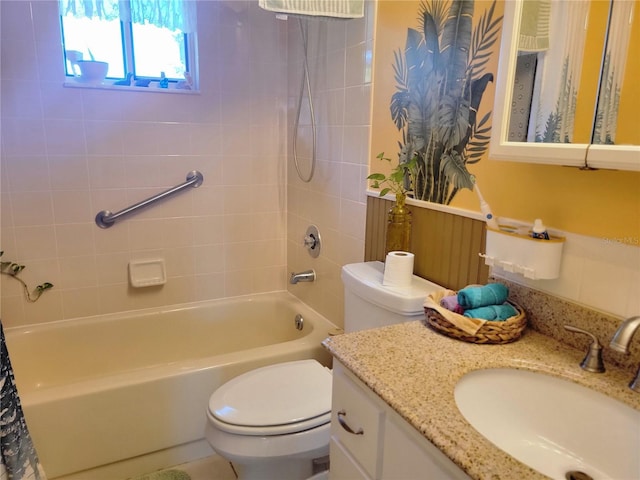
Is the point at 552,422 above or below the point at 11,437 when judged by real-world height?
above

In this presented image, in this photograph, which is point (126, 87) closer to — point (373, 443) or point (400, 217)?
point (400, 217)

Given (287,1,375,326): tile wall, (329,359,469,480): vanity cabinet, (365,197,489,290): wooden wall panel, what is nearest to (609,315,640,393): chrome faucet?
(329,359,469,480): vanity cabinet

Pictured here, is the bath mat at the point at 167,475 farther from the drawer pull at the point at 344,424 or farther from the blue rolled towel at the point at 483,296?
the blue rolled towel at the point at 483,296

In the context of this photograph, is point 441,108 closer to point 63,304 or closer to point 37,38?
point 37,38

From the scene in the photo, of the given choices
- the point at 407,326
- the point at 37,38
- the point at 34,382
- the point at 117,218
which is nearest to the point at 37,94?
the point at 37,38

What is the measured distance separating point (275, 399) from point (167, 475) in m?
0.71

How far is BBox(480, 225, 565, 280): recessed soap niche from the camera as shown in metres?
1.03

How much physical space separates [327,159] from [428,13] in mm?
814

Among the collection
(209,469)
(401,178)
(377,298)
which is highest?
(401,178)

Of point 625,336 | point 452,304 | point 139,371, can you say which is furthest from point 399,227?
point 139,371

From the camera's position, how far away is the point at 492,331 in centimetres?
104

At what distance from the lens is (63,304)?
2246 mm

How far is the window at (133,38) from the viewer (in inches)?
80.6

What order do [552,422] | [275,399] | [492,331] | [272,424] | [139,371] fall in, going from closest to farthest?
[552,422] → [492,331] → [272,424] → [275,399] → [139,371]
